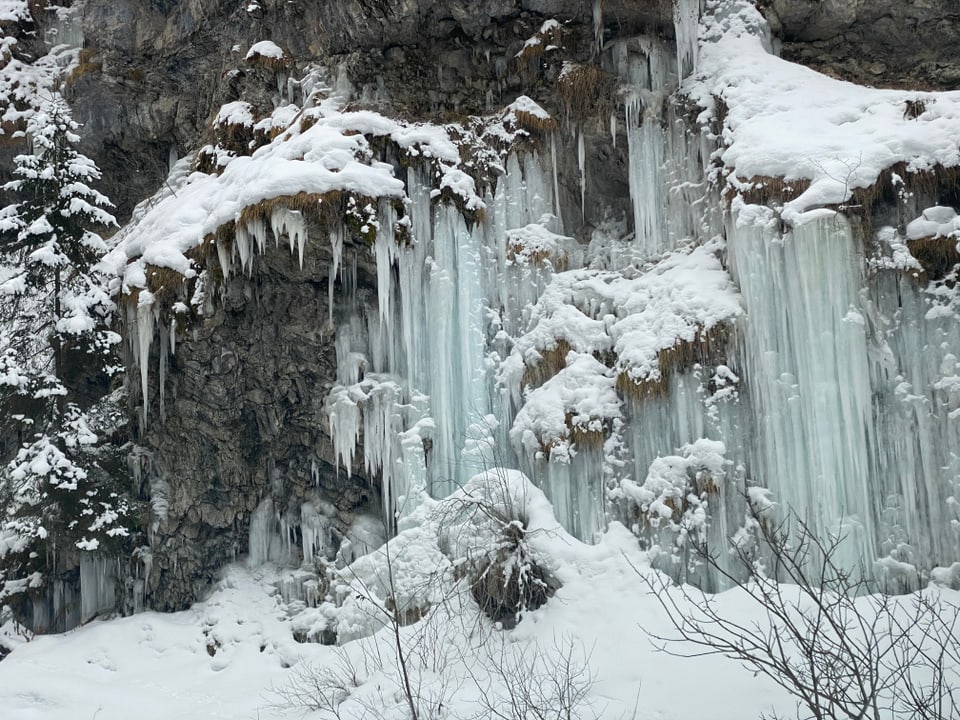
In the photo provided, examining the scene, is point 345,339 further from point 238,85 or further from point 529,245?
point 238,85

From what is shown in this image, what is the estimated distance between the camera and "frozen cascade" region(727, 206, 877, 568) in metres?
10.1

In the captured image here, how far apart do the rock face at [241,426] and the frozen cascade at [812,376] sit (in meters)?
5.78

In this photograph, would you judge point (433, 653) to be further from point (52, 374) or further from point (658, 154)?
point (658, 154)

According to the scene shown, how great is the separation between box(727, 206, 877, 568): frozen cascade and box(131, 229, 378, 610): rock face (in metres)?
5.78

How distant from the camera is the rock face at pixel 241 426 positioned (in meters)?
13.2

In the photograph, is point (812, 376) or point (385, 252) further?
point (385, 252)

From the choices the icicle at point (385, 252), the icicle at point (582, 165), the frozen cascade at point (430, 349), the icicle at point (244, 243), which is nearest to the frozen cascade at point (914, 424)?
the frozen cascade at point (430, 349)

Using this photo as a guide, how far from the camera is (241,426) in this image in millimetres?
13805

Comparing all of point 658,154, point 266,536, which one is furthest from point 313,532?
point 658,154

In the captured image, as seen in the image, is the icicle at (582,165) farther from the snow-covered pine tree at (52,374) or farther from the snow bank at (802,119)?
the snow-covered pine tree at (52,374)

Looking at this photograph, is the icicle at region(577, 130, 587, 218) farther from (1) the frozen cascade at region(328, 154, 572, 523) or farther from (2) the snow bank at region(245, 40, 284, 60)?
(2) the snow bank at region(245, 40, 284, 60)

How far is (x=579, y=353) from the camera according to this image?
40.0 ft

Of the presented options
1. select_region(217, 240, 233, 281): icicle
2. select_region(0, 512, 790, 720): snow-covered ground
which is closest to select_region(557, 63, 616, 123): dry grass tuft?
select_region(217, 240, 233, 281): icicle

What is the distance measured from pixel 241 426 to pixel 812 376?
28.3 ft
